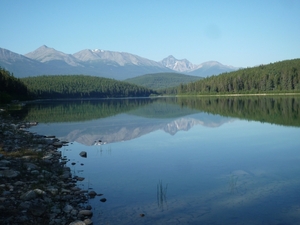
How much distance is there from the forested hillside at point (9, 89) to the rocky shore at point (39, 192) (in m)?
57.2

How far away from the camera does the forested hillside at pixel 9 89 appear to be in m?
68.8

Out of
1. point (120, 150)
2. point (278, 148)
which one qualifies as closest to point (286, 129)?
point (278, 148)

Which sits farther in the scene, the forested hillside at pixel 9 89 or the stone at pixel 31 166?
the forested hillside at pixel 9 89

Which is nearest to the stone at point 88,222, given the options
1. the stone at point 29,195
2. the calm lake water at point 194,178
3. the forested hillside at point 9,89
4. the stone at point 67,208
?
the calm lake water at point 194,178

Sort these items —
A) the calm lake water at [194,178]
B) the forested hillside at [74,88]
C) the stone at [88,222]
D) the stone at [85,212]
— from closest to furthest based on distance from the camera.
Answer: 1. the stone at [88,222]
2. the stone at [85,212]
3. the calm lake water at [194,178]
4. the forested hillside at [74,88]

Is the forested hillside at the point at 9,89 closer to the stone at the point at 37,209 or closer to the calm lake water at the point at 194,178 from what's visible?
the calm lake water at the point at 194,178

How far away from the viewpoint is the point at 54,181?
12.0 m

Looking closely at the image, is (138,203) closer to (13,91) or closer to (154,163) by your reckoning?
(154,163)

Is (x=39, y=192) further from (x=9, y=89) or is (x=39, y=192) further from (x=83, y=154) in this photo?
(x=9, y=89)

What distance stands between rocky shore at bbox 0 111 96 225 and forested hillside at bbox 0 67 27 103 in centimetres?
5717

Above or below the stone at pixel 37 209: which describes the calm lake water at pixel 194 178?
below

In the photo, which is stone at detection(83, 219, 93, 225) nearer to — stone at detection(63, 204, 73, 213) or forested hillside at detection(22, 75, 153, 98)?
stone at detection(63, 204, 73, 213)

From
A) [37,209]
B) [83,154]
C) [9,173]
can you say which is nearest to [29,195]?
[37,209]

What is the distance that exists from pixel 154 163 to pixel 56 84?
15766cm
